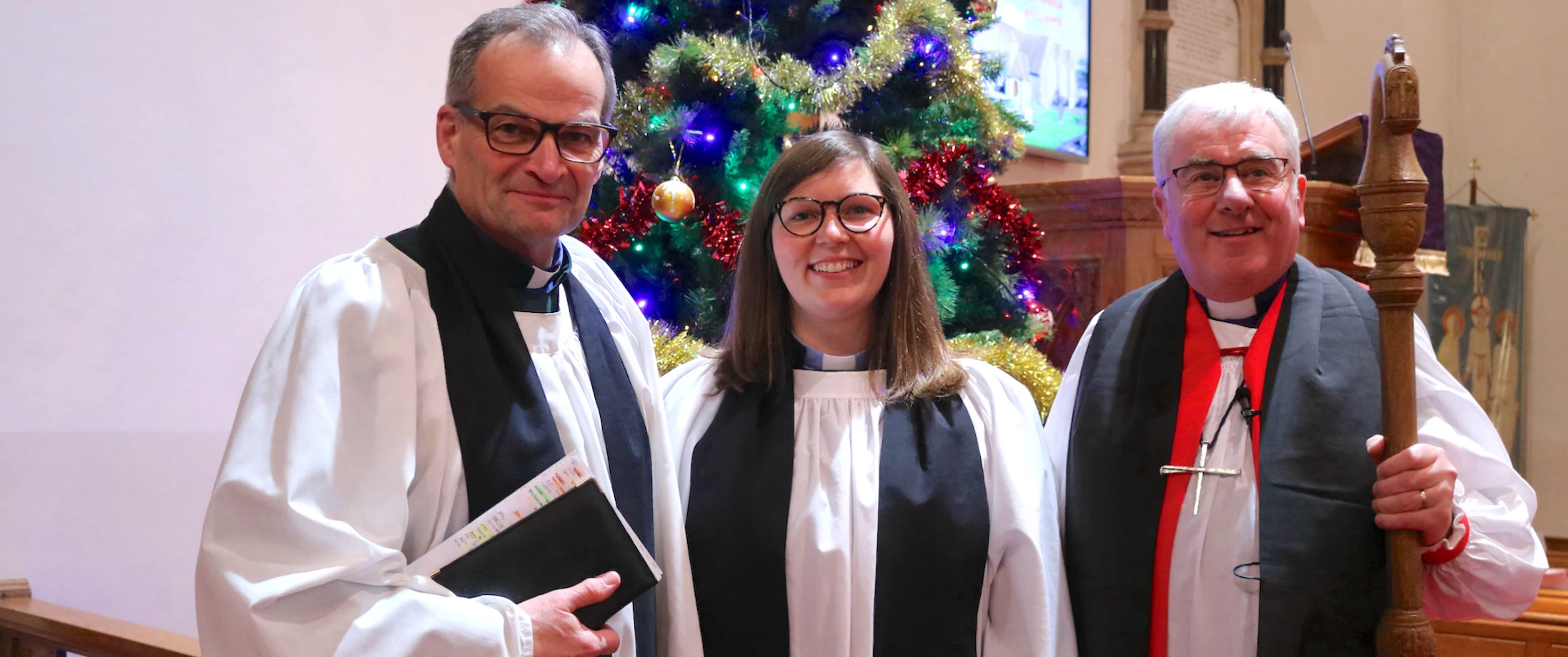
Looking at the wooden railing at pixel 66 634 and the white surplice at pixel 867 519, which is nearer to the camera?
the white surplice at pixel 867 519

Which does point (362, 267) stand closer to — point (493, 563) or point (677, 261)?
point (493, 563)

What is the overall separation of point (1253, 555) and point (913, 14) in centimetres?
197

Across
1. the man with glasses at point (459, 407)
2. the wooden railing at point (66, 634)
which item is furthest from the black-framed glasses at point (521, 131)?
the wooden railing at point (66, 634)

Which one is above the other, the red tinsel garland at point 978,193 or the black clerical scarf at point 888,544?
the red tinsel garland at point 978,193

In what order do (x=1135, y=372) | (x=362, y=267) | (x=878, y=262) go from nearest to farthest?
(x=362, y=267)
(x=878, y=262)
(x=1135, y=372)

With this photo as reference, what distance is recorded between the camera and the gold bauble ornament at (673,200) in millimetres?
3355

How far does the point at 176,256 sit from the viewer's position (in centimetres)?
382

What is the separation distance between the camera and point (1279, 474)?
237 cm

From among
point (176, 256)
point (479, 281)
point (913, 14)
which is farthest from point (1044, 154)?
point (479, 281)

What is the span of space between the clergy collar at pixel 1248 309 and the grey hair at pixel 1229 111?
24cm

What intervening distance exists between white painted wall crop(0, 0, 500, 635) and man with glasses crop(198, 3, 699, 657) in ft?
6.72

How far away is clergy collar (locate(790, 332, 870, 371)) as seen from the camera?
2.58 meters

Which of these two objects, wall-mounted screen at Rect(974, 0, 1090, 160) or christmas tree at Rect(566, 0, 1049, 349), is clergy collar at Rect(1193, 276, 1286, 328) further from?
wall-mounted screen at Rect(974, 0, 1090, 160)

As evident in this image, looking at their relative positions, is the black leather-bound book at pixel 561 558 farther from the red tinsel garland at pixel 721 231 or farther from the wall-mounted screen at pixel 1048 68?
the wall-mounted screen at pixel 1048 68
